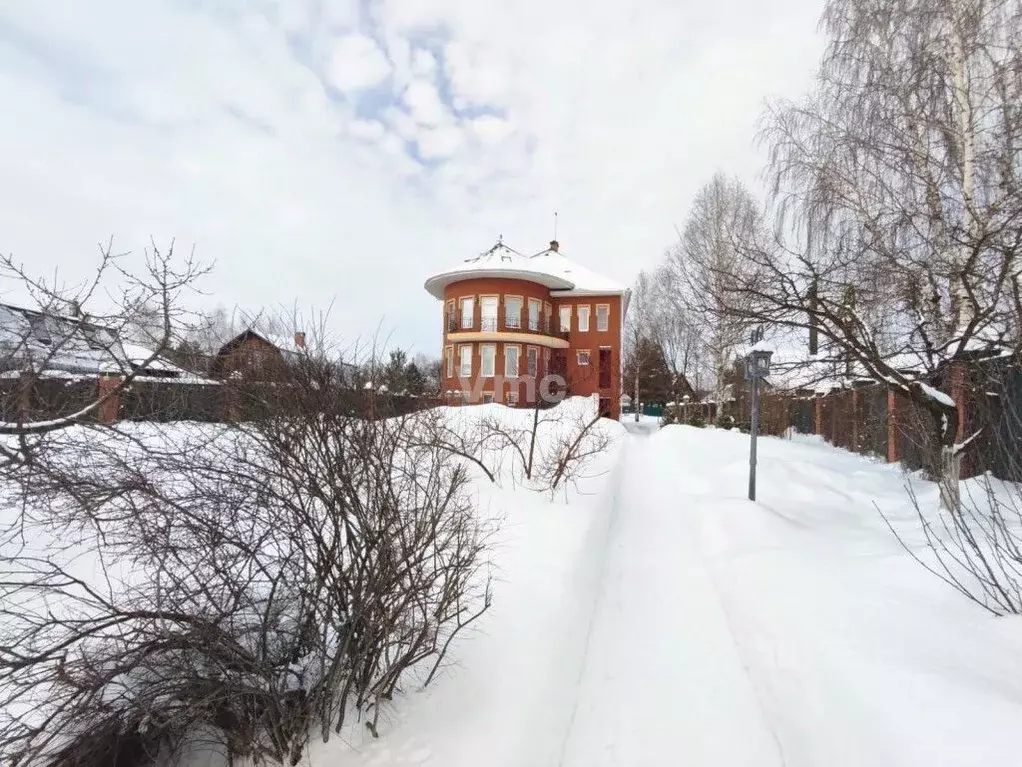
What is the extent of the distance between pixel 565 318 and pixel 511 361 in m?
5.75

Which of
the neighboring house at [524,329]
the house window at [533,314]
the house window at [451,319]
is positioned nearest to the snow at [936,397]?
the neighboring house at [524,329]

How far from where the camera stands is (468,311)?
29.1 m

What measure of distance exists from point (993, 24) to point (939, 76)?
3.55 ft

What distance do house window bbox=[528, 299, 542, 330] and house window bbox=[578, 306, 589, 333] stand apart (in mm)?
3535

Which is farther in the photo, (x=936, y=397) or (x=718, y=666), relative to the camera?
(x=936, y=397)

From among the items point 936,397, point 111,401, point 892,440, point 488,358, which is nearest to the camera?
point 111,401

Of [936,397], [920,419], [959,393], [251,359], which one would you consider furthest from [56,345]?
[959,393]

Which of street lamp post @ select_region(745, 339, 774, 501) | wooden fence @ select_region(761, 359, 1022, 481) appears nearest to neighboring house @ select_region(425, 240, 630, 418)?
wooden fence @ select_region(761, 359, 1022, 481)

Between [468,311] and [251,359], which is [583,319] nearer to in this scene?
[468,311]

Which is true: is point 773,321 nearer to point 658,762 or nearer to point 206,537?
point 658,762

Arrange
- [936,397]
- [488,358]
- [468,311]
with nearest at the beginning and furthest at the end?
1. [936,397]
2. [488,358]
3. [468,311]

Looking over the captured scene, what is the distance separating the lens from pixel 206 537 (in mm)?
2672

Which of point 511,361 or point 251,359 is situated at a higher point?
point 511,361

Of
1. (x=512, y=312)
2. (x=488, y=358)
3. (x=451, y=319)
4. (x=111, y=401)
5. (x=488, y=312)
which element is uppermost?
(x=512, y=312)
